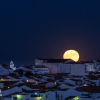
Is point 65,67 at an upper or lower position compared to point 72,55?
lower

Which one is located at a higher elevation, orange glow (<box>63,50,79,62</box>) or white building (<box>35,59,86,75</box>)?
orange glow (<box>63,50,79,62</box>)

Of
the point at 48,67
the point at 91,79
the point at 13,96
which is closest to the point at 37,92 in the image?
the point at 13,96

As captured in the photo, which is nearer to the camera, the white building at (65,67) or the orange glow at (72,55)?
the white building at (65,67)

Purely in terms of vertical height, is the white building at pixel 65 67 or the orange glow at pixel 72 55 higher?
the orange glow at pixel 72 55

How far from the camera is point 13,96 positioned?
32.6 metres

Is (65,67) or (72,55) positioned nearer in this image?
(65,67)

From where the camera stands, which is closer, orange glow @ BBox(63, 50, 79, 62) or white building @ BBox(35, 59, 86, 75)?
white building @ BBox(35, 59, 86, 75)

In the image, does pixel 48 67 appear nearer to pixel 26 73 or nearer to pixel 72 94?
pixel 26 73

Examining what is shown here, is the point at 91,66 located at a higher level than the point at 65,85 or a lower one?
higher

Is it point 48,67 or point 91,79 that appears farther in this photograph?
point 48,67

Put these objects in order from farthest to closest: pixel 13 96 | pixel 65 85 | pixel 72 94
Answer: pixel 65 85
pixel 72 94
pixel 13 96

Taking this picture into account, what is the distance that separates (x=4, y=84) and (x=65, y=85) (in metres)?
4.58

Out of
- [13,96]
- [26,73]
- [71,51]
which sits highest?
[71,51]

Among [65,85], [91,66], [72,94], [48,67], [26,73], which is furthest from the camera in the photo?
[91,66]
